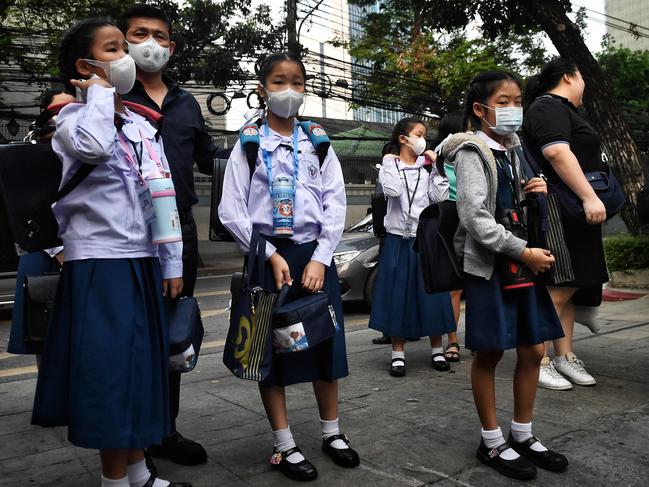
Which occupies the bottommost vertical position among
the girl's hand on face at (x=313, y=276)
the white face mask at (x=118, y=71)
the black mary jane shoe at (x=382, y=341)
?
the black mary jane shoe at (x=382, y=341)

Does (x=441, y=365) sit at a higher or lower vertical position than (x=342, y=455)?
lower

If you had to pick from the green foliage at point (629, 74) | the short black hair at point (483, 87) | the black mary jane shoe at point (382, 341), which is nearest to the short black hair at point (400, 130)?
the black mary jane shoe at point (382, 341)

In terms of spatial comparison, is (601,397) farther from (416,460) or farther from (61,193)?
(61,193)

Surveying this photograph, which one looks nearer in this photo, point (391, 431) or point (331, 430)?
point (331, 430)

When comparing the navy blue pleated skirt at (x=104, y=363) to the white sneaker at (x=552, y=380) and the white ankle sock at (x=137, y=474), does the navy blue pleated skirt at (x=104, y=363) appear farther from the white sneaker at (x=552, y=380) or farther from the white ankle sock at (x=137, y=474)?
the white sneaker at (x=552, y=380)

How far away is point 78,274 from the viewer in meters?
2.24

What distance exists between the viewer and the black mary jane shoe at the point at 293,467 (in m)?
2.71

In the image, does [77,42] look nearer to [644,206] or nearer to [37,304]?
[37,304]

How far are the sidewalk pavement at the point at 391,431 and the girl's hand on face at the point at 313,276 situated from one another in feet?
2.57

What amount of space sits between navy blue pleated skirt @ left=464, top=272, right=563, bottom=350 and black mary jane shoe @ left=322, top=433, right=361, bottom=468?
0.69 meters

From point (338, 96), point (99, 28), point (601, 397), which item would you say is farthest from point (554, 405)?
point (338, 96)

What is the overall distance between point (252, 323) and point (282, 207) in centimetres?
51

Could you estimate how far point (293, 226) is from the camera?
2.87m

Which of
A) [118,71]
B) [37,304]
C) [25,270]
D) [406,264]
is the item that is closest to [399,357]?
[406,264]
